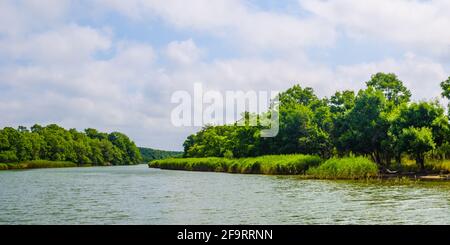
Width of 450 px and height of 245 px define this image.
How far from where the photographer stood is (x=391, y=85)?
75.8m

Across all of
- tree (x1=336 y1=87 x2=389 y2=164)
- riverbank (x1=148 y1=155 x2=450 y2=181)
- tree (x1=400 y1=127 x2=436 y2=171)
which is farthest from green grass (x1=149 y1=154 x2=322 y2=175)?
tree (x1=400 y1=127 x2=436 y2=171)

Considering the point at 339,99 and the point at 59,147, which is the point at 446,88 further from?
the point at 59,147

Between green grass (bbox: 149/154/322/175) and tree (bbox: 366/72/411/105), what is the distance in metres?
22.2

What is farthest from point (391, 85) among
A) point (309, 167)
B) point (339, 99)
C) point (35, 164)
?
point (35, 164)

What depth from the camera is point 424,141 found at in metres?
45.8

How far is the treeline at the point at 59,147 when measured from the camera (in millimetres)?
116500

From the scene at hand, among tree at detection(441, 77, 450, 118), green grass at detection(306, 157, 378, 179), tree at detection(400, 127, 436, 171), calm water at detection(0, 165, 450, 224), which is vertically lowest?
calm water at detection(0, 165, 450, 224)

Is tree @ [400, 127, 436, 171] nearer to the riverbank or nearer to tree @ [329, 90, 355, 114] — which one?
the riverbank

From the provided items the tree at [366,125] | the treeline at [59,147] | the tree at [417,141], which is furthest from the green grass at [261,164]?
the treeline at [59,147]

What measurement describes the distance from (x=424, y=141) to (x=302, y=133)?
25494 mm

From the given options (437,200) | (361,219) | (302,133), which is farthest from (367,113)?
(361,219)

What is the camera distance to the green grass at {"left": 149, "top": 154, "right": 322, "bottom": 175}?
185 ft

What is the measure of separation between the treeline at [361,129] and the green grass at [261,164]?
14.4 feet
